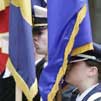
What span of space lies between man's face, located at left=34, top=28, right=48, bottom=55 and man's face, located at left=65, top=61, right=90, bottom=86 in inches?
16.9

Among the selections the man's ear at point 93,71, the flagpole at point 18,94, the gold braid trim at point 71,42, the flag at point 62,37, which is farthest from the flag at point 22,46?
the man's ear at point 93,71

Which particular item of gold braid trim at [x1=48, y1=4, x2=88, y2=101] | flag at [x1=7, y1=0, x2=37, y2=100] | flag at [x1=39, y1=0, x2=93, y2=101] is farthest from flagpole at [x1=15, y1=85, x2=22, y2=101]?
gold braid trim at [x1=48, y1=4, x2=88, y2=101]

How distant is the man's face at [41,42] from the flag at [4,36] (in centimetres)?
20

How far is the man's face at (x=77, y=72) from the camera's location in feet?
7.38

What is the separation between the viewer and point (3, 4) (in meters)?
2.69

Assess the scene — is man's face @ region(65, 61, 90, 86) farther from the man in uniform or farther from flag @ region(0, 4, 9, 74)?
flag @ region(0, 4, 9, 74)

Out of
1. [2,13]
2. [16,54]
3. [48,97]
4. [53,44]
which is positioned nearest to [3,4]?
[2,13]

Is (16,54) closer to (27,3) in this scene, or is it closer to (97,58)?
(27,3)

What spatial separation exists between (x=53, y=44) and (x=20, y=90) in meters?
0.37

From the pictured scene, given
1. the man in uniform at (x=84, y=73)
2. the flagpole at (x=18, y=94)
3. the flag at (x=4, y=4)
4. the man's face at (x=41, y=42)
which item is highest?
the flag at (x=4, y=4)

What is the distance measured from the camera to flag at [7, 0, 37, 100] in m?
2.51

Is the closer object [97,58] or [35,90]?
[97,58]

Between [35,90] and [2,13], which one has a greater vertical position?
[2,13]

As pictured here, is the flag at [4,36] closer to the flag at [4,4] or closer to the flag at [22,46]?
the flag at [4,4]
